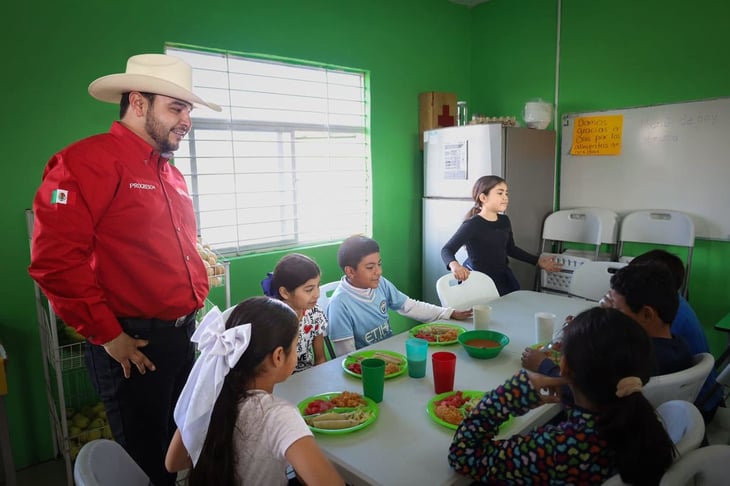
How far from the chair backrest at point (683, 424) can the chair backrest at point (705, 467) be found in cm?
4

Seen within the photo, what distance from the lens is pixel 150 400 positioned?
164cm

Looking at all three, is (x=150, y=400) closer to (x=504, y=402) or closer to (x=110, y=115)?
(x=504, y=402)

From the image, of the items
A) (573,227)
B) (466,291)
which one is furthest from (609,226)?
(466,291)

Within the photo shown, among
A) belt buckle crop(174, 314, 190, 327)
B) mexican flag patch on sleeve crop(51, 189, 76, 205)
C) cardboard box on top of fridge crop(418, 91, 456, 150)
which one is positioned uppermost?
cardboard box on top of fridge crop(418, 91, 456, 150)

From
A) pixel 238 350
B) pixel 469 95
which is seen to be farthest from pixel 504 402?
pixel 469 95

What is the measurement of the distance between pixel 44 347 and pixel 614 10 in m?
3.98

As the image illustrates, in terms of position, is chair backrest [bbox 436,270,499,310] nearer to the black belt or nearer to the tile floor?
the black belt

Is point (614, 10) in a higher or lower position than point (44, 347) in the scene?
higher

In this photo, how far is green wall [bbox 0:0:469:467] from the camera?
86.1 inches

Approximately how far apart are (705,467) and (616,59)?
3.12 metres

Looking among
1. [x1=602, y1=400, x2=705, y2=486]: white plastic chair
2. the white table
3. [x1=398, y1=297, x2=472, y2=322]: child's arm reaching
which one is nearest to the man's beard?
the white table

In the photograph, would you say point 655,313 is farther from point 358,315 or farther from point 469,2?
point 469,2

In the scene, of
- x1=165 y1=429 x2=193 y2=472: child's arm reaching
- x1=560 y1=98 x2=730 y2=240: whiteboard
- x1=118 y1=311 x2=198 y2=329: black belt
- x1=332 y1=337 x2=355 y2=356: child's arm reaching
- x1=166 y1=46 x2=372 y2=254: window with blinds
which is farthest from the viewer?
x1=560 y1=98 x2=730 y2=240: whiteboard

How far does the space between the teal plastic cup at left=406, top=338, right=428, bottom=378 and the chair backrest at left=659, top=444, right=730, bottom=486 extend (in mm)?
→ 693
